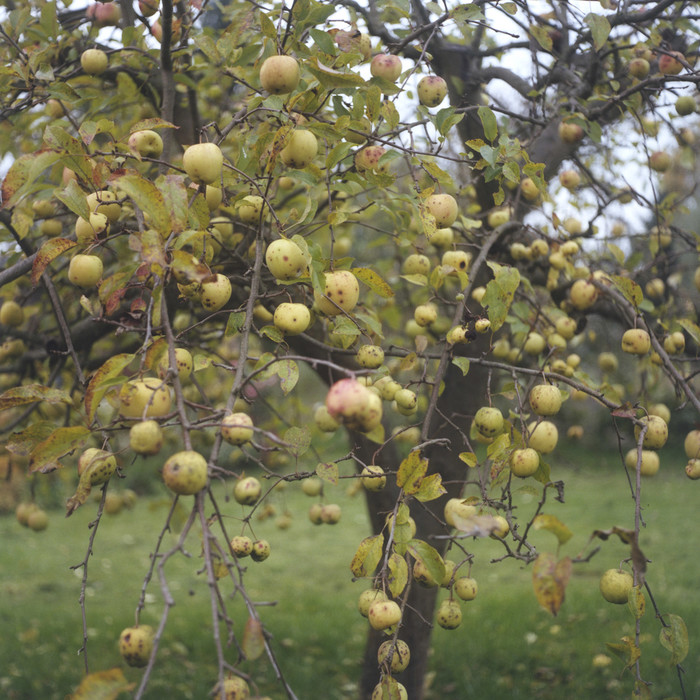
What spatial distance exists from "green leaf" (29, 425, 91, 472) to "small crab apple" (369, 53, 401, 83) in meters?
1.05

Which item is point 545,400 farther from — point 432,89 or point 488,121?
point 432,89

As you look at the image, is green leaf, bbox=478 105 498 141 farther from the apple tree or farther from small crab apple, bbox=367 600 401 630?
small crab apple, bbox=367 600 401 630

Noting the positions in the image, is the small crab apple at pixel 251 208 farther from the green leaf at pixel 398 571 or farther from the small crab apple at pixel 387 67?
the green leaf at pixel 398 571

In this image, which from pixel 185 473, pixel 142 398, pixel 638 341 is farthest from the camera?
pixel 638 341

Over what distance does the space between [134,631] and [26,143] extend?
2174 mm

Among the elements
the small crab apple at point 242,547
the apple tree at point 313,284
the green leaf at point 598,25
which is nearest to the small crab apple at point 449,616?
the apple tree at point 313,284

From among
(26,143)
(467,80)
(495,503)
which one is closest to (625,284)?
(495,503)

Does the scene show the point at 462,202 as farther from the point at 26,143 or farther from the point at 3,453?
the point at 3,453

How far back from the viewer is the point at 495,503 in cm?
119

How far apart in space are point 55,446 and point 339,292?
21.6 inches

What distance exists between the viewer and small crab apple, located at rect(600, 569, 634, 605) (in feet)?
3.60

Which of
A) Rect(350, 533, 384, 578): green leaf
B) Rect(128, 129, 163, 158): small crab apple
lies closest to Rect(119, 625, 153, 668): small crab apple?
Rect(350, 533, 384, 578): green leaf

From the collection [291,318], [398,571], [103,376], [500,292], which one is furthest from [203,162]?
[398,571]

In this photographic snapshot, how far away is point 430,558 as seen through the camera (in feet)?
3.42
